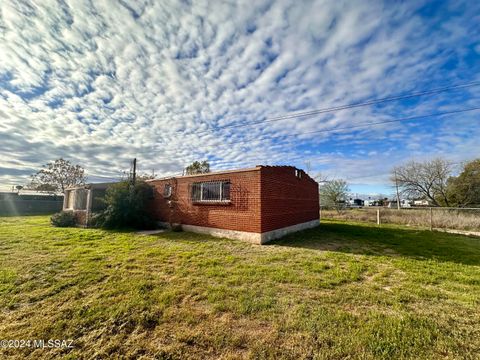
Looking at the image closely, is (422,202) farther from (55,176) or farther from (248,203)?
(55,176)

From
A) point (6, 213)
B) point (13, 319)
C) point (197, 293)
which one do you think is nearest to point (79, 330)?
point (13, 319)

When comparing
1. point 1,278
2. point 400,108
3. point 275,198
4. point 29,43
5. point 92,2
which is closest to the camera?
point 1,278

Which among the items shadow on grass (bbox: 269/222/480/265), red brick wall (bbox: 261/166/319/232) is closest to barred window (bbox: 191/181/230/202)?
red brick wall (bbox: 261/166/319/232)

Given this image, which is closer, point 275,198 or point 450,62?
point 450,62

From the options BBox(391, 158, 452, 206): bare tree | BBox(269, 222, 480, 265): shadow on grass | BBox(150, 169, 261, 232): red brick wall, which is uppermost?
BBox(391, 158, 452, 206): bare tree

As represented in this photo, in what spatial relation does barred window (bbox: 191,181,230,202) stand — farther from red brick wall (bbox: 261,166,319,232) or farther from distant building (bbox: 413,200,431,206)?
distant building (bbox: 413,200,431,206)

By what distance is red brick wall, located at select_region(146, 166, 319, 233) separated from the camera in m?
7.72

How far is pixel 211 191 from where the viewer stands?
30.1 feet

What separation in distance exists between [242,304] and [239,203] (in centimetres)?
499

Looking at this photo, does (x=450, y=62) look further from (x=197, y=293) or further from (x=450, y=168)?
(x=450, y=168)

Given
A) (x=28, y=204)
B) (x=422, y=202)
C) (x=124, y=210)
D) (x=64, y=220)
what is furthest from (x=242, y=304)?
(x=422, y=202)

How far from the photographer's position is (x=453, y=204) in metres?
21.9

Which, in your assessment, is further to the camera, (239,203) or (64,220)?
(64,220)

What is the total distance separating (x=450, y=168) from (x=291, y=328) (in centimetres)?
3068
